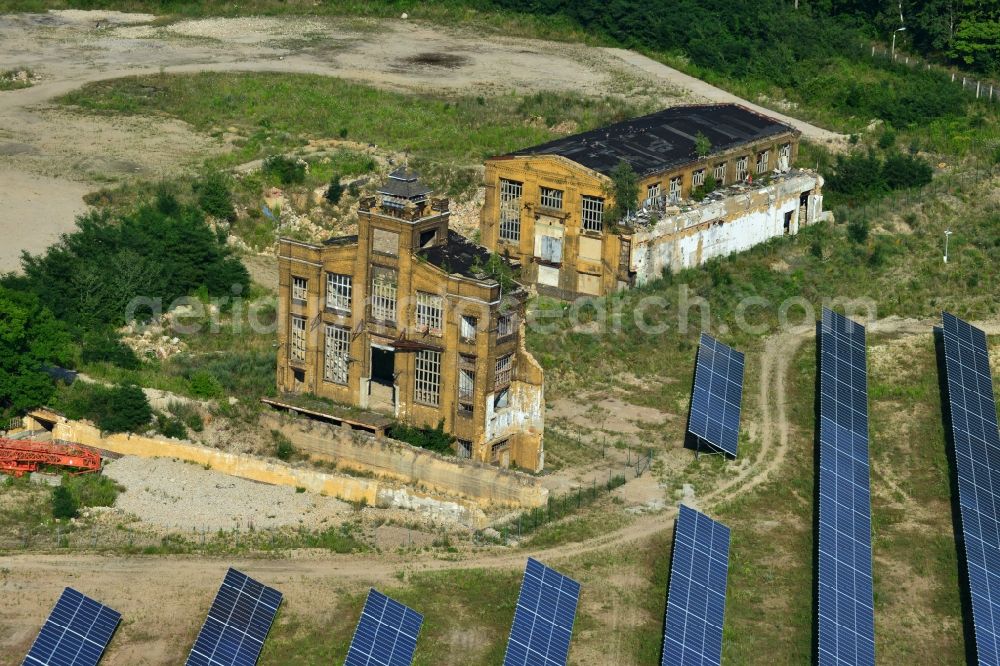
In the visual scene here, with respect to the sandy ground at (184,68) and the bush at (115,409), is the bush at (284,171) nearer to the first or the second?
the sandy ground at (184,68)

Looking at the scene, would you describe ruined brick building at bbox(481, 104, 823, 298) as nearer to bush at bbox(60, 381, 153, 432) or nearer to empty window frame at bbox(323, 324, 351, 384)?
empty window frame at bbox(323, 324, 351, 384)

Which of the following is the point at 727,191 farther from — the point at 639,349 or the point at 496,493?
the point at 496,493

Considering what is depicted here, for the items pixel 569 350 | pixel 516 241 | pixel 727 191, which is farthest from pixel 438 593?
pixel 727 191

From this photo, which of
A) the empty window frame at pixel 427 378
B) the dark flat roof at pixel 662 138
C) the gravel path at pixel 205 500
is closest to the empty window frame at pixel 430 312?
the empty window frame at pixel 427 378

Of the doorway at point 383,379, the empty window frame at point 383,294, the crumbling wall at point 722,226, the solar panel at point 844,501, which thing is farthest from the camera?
the crumbling wall at point 722,226

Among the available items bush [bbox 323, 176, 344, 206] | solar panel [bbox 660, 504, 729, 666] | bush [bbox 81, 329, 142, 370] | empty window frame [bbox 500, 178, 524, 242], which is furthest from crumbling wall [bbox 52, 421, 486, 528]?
bush [bbox 323, 176, 344, 206]
